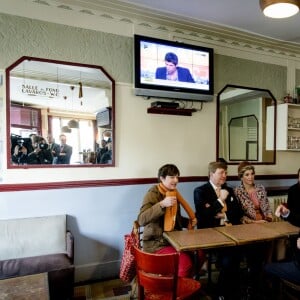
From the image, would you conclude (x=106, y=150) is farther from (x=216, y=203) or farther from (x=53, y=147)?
(x=216, y=203)

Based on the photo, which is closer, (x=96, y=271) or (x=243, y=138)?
(x=96, y=271)

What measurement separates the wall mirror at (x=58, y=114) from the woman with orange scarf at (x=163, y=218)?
2.55 feet

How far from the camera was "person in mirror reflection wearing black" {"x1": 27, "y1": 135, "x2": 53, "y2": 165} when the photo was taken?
2.53m

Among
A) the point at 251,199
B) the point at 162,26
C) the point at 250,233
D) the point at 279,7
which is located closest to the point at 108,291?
the point at 250,233

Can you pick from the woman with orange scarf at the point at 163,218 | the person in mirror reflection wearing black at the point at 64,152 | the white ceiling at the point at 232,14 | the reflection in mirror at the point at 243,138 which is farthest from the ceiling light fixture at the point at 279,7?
the person in mirror reflection wearing black at the point at 64,152

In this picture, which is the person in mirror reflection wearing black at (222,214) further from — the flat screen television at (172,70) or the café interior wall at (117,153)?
the flat screen television at (172,70)

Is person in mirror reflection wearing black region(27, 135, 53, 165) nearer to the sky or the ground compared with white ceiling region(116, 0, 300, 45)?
nearer to the ground

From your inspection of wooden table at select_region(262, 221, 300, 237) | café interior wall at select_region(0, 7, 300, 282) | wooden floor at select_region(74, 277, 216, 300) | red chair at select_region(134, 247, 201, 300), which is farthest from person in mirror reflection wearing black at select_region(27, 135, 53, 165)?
wooden table at select_region(262, 221, 300, 237)

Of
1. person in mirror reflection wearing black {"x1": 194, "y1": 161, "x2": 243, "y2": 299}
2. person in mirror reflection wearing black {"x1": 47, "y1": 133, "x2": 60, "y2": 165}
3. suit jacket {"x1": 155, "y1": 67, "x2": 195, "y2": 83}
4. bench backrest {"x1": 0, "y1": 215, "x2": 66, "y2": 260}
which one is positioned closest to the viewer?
person in mirror reflection wearing black {"x1": 194, "y1": 161, "x2": 243, "y2": 299}

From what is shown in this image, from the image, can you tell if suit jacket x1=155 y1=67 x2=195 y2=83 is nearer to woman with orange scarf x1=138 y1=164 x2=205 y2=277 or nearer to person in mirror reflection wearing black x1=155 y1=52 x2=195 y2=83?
person in mirror reflection wearing black x1=155 y1=52 x2=195 y2=83

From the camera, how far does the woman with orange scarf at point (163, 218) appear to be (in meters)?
2.11

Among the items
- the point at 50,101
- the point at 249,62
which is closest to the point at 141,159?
the point at 50,101

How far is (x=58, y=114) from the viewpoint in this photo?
2.64 meters

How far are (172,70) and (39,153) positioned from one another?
1.69 meters
